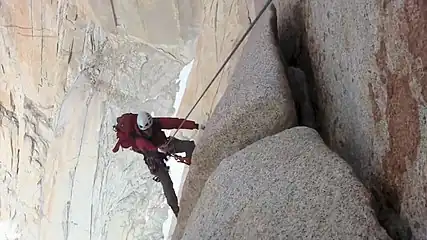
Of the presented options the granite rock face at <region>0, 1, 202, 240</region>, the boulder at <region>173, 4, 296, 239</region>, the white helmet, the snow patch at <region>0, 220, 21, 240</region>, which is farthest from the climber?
the snow patch at <region>0, 220, 21, 240</region>

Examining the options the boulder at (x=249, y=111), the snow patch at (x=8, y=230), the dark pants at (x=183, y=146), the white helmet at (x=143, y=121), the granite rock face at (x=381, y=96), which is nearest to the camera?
the granite rock face at (x=381, y=96)

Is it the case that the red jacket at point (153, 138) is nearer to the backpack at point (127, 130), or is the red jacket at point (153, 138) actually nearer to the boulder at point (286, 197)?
the backpack at point (127, 130)

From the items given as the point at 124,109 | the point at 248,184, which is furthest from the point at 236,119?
the point at 124,109

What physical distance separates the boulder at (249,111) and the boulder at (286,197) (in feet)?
0.38

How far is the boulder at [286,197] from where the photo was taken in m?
0.96

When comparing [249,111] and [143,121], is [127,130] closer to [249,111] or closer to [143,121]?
[143,121]

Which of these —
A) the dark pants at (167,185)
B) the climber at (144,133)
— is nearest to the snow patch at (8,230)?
the dark pants at (167,185)

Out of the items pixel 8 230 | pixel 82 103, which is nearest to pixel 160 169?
pixel 82 103

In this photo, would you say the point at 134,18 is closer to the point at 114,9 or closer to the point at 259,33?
Answer: the point at 114,9

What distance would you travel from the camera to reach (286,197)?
105 centimetres

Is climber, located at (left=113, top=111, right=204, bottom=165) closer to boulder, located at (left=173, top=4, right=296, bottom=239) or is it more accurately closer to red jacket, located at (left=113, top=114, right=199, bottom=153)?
red jacket, located at (left=113, top=114, right=199, bottom=153)

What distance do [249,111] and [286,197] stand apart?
359mm

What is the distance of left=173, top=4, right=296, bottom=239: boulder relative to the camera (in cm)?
135

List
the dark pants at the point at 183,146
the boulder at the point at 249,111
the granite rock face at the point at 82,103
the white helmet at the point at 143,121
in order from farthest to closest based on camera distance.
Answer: the granite rock face at the point at 82,103
the dark pants at the point at 183,146
the white helmet at the point at 143,121
the boulder at the point at 249,111
